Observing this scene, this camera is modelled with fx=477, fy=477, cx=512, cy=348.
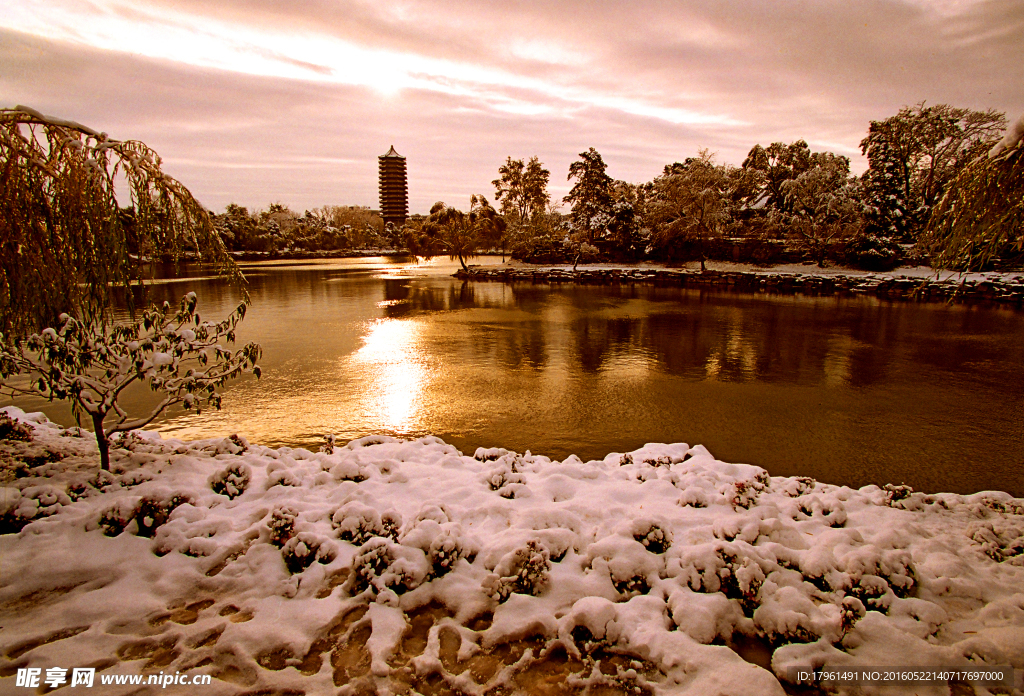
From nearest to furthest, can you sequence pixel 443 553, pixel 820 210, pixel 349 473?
1. pixel 443 553
2. pixel 349 473
3. pixel 820 210

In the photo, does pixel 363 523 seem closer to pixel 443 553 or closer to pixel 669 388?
Answer: pixel 443 553

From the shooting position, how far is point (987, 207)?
13.9 feet

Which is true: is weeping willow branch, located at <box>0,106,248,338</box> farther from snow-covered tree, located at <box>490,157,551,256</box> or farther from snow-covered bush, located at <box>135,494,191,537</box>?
snow-covered tree, located at <box>490,157,551,256</box>

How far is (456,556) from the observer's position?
352 cm

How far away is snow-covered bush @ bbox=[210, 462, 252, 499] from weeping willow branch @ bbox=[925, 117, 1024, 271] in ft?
23.1

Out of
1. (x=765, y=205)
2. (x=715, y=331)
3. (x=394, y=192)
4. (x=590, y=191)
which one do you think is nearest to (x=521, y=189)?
(x=590, y=191)

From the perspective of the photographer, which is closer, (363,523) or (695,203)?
(363,523)

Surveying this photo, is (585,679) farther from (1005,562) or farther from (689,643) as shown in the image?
(1005,562)

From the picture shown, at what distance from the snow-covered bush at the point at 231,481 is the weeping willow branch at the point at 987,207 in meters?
7.04

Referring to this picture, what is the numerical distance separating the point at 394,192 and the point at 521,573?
109 meters

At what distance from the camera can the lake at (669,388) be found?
6617 millimetres

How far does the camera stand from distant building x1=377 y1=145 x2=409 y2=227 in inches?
4028

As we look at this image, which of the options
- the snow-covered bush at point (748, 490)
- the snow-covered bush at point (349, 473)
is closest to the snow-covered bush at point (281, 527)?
the snow-covered bush at point (349, 473)

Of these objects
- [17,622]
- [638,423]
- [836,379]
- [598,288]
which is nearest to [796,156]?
[598,288]
